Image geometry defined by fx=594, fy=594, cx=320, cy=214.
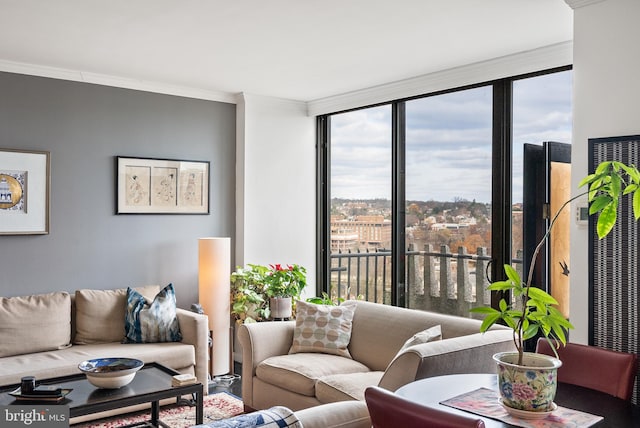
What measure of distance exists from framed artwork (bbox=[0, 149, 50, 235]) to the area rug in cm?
156

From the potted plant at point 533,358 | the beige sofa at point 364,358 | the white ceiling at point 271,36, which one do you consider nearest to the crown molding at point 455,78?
the white ceiling at point 271,36

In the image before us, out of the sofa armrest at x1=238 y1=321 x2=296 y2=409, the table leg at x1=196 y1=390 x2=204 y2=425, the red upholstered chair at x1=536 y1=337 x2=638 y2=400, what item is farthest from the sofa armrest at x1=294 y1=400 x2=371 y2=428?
the sofa armrest at x1=238 y1=321 x2=296 y2=409

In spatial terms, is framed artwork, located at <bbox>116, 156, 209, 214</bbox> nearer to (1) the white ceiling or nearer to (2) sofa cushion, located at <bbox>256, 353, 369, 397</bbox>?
(1) the white ceiling

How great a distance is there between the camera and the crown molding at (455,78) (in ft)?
13.0

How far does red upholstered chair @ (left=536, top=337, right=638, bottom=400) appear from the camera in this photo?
2445 millimetres

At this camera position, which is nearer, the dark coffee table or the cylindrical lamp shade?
the dark coffee table

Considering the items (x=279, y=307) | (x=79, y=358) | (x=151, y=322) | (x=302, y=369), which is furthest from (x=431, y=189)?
(x=79, y=358)

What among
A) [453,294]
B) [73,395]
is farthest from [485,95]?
[73,395]

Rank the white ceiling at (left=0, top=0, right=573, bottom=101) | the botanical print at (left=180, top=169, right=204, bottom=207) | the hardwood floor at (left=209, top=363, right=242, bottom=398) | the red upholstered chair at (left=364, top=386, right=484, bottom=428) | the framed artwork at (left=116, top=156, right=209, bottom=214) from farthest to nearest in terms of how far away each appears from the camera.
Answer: the botanical print at (left=180, top=169, right=204, bottom=207) → the framed artwork at (left=116, top=156, right=209, bottom=214) → the hardwood floor at (left=209, top=363, right=242, bottom=398) → the white ceiling at (left=0, top=0, right=573, bottom=101) → the red upholstered chair at (left=364, top=386, right=484, bottom=428)

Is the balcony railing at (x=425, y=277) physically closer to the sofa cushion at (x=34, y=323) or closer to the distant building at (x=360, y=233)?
the distant building at (x=360, y=233)

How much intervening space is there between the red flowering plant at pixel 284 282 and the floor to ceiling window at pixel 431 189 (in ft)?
2.01

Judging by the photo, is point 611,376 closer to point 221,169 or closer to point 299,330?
point 299,330

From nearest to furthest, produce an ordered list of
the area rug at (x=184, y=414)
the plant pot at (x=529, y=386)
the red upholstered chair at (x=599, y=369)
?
the plant pot at (x=529, y=386) → the red upholstered chair at (x=599, y=369) → the area rug at (x=184, y=414)

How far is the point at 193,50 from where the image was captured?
4.12m
